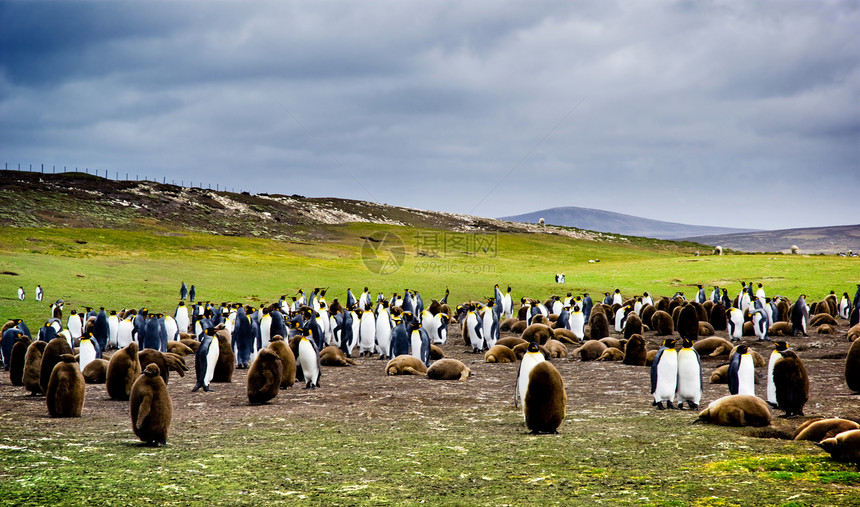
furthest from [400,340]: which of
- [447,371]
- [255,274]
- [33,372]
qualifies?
[255,274]

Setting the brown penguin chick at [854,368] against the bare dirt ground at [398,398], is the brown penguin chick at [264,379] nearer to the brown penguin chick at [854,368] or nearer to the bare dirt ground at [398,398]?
the bare dirt ground at [398,398]

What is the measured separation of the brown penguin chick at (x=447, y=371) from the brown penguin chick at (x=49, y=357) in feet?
23.0

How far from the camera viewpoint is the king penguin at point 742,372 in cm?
1072

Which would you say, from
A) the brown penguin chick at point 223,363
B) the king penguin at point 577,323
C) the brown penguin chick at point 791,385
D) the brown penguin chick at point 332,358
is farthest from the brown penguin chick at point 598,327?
the brown penguin chick at point 223,363

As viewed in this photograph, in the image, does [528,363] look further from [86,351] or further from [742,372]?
[86,351]

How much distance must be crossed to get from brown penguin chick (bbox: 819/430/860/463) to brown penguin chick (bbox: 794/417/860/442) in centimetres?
68

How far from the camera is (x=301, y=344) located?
13.3 m

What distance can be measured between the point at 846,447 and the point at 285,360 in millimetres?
9501

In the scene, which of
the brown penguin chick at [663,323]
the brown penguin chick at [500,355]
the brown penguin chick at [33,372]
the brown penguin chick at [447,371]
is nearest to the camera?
the brown penguin chick at [33,372]

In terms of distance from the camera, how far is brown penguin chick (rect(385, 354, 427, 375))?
1533 centimetres

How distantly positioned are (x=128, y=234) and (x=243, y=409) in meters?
61.4

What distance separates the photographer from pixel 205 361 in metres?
12.7

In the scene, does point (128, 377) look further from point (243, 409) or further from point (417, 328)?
point (417, 328)

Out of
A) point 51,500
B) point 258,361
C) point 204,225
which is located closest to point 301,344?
point 258,361
